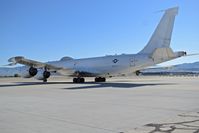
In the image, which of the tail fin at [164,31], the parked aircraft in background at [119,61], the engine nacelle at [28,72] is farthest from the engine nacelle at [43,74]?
the tail fin at [164,31]

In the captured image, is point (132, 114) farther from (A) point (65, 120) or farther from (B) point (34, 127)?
(B) point (34, 127)

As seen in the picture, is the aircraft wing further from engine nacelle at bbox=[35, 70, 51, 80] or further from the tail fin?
the tail fin

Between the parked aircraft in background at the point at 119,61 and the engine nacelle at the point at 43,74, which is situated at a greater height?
the parked aircraft in background at the point at 119,61

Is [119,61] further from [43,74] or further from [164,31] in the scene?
[43,74]

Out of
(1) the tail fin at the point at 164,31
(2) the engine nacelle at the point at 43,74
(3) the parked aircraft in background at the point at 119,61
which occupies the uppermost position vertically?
(1) the tail fin at the point at 164,31

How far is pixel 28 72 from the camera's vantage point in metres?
38.3

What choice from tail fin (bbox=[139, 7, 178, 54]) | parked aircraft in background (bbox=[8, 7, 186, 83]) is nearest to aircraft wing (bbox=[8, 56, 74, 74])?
parked aircraft in background (bbox=[8, 7, 186, 83])

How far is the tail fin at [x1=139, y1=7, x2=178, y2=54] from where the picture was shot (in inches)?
1121

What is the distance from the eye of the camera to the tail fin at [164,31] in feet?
93.4

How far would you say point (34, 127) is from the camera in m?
7.22

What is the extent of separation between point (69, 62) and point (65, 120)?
33889 mm

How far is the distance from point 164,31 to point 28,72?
18608 millimetres

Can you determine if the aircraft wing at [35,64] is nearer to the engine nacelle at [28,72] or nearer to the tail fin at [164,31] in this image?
the engine nacelle at [28,72]

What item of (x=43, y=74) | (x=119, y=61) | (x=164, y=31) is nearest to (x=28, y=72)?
(x=43, y=74)
